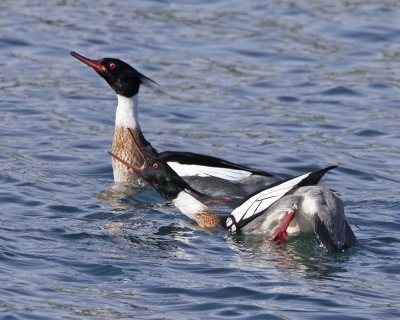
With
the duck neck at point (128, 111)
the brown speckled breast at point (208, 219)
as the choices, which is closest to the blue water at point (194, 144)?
the brown speckled breast at point (208, 219)

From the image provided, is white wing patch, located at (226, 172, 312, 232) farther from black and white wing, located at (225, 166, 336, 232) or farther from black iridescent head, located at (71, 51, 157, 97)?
black iridescent head, located at (71, 51, 157, 97)

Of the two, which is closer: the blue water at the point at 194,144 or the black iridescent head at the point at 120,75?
the blue water at the point at 194,144

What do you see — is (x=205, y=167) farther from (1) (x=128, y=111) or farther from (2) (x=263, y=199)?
(2) (x=263, y=199)

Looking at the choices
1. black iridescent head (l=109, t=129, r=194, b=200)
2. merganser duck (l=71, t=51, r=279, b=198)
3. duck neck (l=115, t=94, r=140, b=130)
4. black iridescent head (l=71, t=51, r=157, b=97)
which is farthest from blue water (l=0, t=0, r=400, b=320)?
black iridescent head (l=71, t=51, r=157, b=97)

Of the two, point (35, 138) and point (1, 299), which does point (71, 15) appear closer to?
point (35, 138)

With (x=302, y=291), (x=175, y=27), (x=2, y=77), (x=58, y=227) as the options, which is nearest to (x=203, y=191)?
(x=58, y=227)

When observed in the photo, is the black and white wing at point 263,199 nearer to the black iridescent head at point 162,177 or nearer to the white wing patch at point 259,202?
the white wing patch at point 259,202

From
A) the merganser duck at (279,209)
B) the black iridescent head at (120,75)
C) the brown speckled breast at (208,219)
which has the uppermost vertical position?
the black iridescent head at (120,75)

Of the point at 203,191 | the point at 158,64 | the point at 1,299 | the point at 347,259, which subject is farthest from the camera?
the point at 158,64

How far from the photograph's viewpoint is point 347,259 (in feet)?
26.0

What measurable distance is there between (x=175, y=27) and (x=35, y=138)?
6169mm

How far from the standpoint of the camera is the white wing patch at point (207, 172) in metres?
10.2

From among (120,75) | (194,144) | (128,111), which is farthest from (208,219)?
(194,144)

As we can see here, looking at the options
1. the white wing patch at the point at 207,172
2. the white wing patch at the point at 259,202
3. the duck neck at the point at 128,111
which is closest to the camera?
the white wing patch at the point at 259,202
